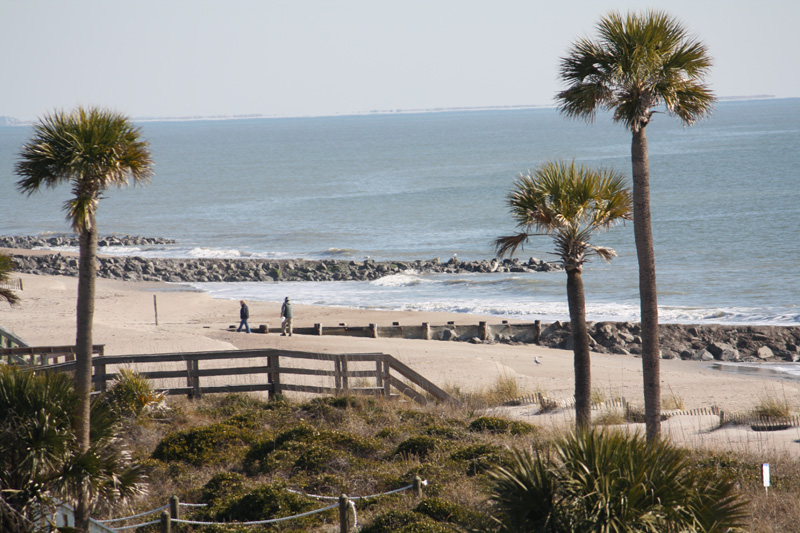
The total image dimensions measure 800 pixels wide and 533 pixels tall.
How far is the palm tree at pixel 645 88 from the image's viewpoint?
10.4 meters

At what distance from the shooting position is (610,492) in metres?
5.50

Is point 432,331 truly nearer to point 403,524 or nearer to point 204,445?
point 204,445

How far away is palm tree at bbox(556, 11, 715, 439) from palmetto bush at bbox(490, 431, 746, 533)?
4.60 m

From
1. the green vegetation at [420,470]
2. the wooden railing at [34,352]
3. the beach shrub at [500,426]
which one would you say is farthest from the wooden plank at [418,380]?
the wooden railing at [34,352]

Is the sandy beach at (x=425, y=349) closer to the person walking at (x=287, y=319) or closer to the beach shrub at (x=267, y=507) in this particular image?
the person walking at (x=287, y=319)

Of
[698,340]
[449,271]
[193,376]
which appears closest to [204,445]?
[193,376]

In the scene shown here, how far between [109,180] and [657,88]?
23.7 ft

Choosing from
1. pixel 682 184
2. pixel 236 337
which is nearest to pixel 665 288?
pixel 236 337

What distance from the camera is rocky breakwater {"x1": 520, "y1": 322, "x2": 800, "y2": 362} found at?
2675 centimetres

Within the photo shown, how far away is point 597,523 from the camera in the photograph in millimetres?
5387

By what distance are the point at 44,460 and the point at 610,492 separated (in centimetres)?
535

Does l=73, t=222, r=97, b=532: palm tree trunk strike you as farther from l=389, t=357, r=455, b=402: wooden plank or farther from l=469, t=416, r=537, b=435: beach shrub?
l=389, t=357, r=455, b=402: wooden plank

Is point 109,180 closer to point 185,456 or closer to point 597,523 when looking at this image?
point 185,456

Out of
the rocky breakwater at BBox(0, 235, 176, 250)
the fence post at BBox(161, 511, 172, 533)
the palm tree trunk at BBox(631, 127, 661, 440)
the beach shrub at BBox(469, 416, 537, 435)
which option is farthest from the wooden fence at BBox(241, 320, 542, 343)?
the rocky breakwater at BBox(0, 235, 176, 250)
